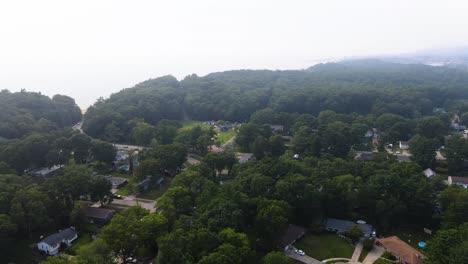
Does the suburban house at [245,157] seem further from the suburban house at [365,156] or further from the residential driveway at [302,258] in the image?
the residential driveway at [302,258]

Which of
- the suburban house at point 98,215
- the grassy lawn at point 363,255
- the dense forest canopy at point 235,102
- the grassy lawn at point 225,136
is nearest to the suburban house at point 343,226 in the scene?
the grassy lawn at point 363,255

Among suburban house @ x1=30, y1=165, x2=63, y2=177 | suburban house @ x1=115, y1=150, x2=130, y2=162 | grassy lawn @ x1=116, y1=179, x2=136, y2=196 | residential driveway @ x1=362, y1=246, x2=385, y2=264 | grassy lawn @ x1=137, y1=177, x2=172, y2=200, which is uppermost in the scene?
suburban house @ x1=30, y1=165, x2=63, y2=177

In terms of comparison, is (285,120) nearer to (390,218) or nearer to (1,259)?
(390,218)

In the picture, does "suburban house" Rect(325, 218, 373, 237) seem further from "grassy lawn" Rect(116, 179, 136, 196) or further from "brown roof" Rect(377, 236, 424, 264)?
"grassy lawn" Rect(116, 179, 136, 196)

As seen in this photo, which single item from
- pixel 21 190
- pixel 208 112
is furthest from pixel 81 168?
pixel 208 112

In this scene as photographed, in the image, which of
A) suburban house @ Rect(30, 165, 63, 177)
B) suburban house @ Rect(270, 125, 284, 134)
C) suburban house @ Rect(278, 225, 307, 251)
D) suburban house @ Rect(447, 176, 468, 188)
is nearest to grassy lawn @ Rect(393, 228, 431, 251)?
suburban house @ Rect(278, 225, 307, 251)

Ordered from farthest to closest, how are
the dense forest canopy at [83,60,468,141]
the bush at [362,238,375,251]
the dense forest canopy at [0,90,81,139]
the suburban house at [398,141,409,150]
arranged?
1. the dense forest canopy at [83,60,468,141]
2. the suburban house at [398,141,409,150]
3. the dense forest canopy at [0,90,81,139]
4. the bush at [362,238,375,251]

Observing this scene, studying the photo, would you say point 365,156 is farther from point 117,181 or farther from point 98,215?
point 98,215
